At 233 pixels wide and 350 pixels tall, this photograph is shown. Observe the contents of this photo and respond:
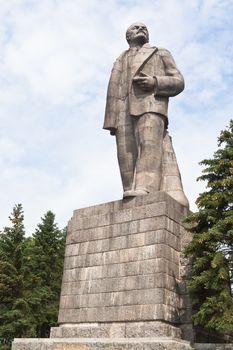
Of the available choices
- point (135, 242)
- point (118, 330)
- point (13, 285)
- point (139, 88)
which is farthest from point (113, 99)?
point (13, 285)

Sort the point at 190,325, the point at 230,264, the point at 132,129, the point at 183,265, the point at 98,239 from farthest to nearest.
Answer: the point at 132,129 → the point at 98,239 → the point at 183,265 → the point at 190,325 → the point at 230,264

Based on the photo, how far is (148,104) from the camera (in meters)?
13.5

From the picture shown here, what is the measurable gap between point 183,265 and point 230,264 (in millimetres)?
1786

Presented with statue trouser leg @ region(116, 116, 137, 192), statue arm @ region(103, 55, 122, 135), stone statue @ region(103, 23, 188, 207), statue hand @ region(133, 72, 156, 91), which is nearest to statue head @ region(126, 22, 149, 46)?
stone statue @ region(103, 23, 188, 207)

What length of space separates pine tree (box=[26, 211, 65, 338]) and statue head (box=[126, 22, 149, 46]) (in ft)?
53.0

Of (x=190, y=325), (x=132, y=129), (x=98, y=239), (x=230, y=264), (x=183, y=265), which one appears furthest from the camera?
(x=132, y=129)

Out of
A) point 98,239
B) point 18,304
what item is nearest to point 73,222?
point 98,239

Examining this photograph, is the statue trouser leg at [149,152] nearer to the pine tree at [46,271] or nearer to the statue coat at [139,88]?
the statue coat at [139,88]

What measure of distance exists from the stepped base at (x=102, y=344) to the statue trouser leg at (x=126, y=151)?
4176 millimetres

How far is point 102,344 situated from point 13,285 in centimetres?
1701

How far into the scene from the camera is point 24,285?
27.0 m

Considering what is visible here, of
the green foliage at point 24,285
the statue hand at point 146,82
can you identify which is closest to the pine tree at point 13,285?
the green foliage at point 24,285

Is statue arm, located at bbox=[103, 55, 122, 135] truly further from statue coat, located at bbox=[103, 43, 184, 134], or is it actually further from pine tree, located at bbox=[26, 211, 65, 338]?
pine tree, located at bbox=[26, 211, 65, 338]

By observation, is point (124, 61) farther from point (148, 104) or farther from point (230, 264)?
point (230, 264)
